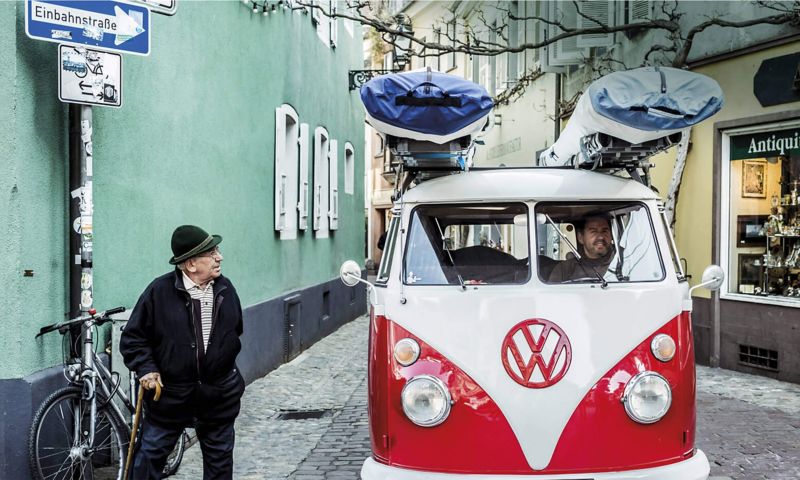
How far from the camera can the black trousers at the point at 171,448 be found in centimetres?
450

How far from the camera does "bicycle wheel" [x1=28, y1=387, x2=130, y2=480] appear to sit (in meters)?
4.92

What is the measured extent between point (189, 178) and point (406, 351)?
4400mm

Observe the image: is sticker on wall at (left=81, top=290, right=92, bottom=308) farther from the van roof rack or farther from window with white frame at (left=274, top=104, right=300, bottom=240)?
window with white frame at (left=274, top=104, right=300, bottom=240)

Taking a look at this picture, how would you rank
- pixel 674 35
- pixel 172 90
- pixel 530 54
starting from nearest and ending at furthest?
pixel 172 90 < pixel 674 35 < pixel 530 54

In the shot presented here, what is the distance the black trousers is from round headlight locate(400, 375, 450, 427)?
1.16m

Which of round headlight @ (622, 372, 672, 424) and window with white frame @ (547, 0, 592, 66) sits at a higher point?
window with white frame @ (547, 0, 592, 66)

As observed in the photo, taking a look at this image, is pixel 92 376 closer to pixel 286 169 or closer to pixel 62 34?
pixel 62 34

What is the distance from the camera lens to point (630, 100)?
13.9 ft

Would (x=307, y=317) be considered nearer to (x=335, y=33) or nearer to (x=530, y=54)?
(x=335, y=33)

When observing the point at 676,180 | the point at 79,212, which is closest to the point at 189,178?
the point at 79,212

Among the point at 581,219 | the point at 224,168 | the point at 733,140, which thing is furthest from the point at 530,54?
the point at 581,219

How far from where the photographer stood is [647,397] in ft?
13.7

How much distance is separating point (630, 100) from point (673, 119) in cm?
24

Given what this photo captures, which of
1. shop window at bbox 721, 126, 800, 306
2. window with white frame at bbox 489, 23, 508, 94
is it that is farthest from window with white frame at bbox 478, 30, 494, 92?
shop window at bbox 721, 126, 800, 306
